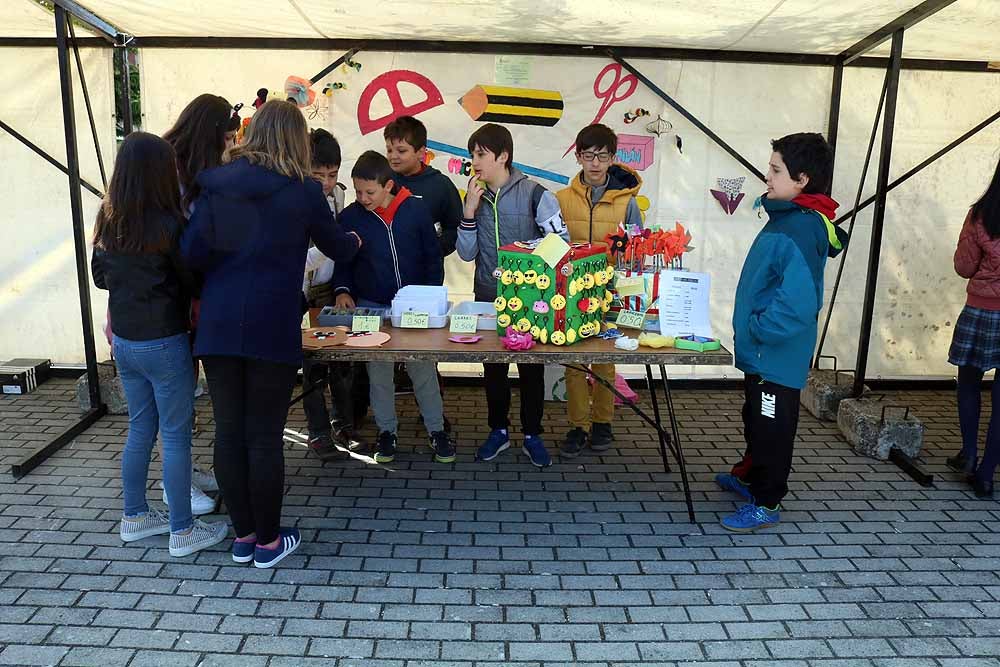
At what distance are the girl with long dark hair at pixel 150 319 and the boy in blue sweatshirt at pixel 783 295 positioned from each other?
215 centimetres

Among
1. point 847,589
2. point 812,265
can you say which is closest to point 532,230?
point 812,265

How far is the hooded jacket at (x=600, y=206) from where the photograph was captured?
3.80 metres

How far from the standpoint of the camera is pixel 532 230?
363 centimetres

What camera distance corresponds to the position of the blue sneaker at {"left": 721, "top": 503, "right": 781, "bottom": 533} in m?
3.29

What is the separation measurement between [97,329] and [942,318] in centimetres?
557

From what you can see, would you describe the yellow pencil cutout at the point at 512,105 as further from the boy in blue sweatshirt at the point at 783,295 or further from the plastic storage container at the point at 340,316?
the boy in blue sweatshirt at the point at 783,295

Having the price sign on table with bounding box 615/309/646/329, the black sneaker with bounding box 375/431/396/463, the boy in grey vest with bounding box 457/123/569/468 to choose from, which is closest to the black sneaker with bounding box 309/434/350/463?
the black sneaker with bounding box 375/431/396/463

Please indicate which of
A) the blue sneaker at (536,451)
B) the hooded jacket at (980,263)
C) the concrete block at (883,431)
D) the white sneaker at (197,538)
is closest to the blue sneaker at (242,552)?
the white sneaker at (197,538)

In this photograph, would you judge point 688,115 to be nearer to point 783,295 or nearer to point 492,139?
point 492,139

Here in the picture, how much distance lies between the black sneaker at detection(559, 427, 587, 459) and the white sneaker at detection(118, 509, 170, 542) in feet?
6.26

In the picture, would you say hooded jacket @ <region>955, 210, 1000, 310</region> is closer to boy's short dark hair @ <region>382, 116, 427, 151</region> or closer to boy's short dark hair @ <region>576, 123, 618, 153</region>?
boy's short dark hair @ <region>576, 123, 618, 153</region>

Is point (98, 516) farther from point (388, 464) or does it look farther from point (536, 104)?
point (536, 104)

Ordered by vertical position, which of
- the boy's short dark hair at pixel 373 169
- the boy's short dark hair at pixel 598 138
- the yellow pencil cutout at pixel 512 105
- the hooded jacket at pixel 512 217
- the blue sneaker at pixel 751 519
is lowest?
the blue sneaker at pixel 751 519

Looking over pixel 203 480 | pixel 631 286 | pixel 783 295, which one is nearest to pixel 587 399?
pixel 631 286
